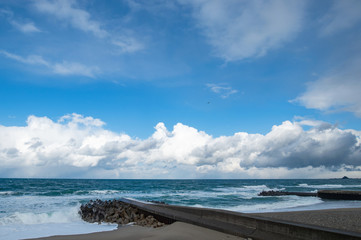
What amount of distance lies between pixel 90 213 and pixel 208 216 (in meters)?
8.22

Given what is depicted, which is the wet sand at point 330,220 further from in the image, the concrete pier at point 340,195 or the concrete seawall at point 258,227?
the concrete pier at point 340,195

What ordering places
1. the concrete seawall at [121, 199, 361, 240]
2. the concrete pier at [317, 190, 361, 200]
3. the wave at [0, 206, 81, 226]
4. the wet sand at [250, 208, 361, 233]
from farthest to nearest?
the concrete pier at [317, 190, 361, 200] → the wave at [0, 206, 81, 226] → the wet sand at [250, 208, 361, 233] → the concrete seawall at [121, 199, 361, 240]

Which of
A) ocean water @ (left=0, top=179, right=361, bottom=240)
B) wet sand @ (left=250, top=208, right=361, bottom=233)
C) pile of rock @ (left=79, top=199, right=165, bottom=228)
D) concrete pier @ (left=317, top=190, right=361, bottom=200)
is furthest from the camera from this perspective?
concrete pier @ (left=317, top=190, right=361, bottom=200)

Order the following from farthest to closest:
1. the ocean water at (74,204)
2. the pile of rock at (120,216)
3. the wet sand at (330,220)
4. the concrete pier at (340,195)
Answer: the concrete pier at (340,195), the ocean water at (74,204), the pile of rock at (120,216), the wet sand at (330,220)

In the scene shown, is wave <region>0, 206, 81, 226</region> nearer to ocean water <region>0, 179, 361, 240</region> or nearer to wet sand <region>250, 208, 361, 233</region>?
ocean water <region>0, 179, 361, 240</region>

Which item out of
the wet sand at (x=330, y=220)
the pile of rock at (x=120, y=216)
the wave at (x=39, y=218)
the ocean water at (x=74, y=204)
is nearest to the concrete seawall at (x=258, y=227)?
the wet sand at (x=330, y=220)

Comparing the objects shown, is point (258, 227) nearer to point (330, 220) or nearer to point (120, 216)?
point (330, 220)

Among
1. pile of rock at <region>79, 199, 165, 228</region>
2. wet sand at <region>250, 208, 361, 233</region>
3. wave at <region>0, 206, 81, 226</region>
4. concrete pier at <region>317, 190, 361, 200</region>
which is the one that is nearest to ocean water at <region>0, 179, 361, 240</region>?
wave at <region>0, 206, 81, 226</region>

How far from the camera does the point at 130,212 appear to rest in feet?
40.8

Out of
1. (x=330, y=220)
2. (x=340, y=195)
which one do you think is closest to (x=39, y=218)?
(x=330, y=220)

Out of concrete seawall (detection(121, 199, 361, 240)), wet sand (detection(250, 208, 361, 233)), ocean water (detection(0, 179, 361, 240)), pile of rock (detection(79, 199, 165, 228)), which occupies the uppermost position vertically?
concrete seawall (detection(121, 199, 361, 240))

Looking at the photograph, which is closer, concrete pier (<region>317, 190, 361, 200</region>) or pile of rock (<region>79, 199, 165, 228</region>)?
pile of rock (<region>79, 199, 165, 228</region>)

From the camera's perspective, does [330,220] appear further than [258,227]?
Yes

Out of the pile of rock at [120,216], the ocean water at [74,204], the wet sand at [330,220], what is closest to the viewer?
the wet sand at [330,220]
